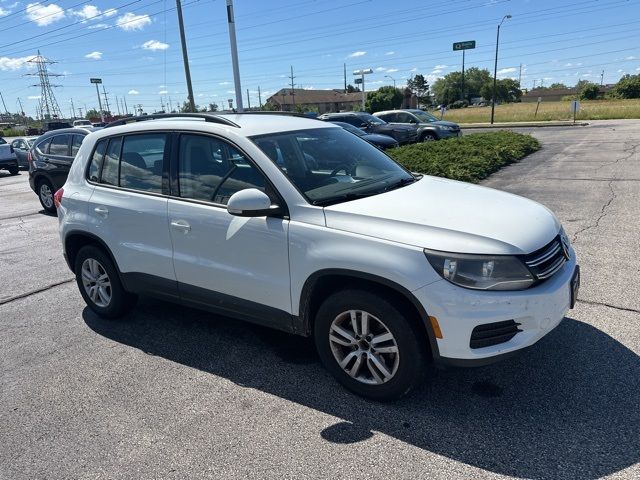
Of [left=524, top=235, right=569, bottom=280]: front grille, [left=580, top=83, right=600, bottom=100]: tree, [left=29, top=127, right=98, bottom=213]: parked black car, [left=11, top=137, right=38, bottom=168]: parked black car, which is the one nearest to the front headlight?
[left=524, top=235, right=569, bottom=280]: front grille

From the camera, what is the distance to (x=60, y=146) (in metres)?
10.1

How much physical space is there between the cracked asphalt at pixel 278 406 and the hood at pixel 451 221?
1.02 m

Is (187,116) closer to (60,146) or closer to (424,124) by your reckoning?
(60,146)

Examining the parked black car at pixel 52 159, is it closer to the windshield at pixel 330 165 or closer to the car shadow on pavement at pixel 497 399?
the car shadow on pavement at pixel 497 399

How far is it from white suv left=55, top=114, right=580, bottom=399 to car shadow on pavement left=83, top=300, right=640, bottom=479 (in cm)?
25

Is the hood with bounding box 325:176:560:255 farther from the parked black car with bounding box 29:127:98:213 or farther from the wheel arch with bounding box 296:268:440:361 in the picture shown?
the parked black car with bounding box 29:127:98:213

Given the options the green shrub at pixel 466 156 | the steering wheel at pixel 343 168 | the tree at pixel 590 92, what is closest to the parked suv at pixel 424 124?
the green shrub at pixel 466 156

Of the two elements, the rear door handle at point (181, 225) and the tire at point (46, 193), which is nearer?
the rear door handle at point (181, 225)

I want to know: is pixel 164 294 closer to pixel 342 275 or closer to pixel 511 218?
pixel 342 275

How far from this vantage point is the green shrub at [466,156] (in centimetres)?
1098

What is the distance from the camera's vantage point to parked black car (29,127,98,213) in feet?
32.3

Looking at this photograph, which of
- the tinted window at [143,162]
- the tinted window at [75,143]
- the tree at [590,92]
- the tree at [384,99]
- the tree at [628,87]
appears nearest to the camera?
the tinted window at [143,162]

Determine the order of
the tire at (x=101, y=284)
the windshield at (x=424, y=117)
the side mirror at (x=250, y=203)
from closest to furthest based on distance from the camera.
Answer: the side mirror at (x=250, y=203)
the tire at (x=101, y=284)
the windshield at (x=424, y=117)

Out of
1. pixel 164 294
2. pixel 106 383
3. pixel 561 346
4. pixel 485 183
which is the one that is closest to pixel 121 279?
pixel 164 294
